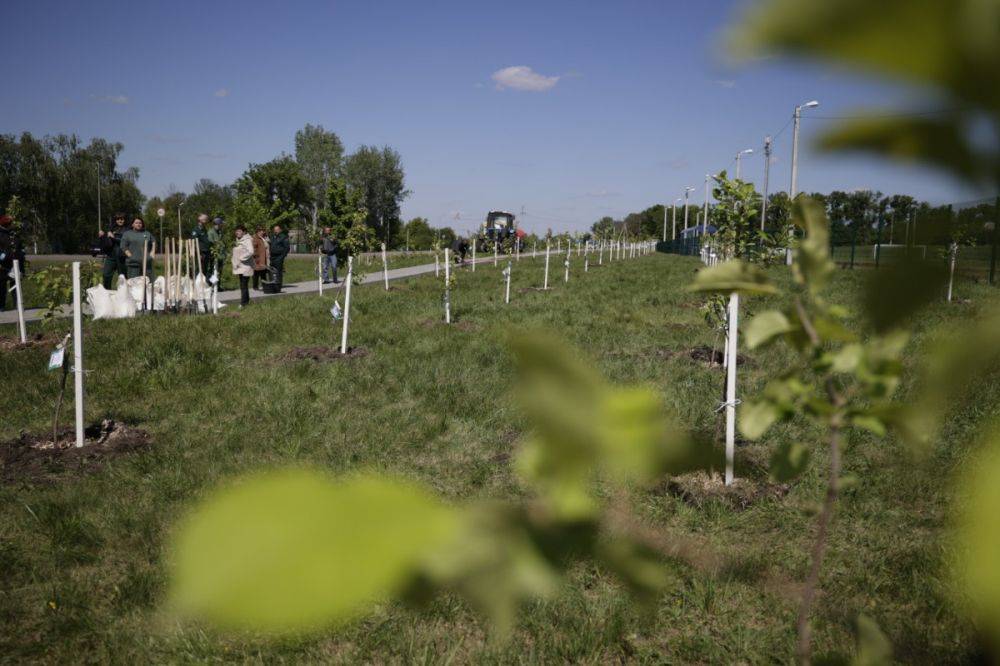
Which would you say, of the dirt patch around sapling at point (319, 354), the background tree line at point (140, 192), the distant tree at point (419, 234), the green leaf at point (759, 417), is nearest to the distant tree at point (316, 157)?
the background tree line at point (140, 192)

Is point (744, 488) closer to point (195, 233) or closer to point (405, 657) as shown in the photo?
point (405, 657)

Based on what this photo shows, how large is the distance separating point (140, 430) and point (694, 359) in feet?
19.5

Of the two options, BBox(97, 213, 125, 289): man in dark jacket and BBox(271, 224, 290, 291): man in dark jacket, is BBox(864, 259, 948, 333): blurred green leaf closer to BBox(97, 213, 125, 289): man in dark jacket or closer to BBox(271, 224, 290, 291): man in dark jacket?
BBox(97, 213, 125, 289): man in dark jacket

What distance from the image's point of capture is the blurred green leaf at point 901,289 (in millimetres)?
311

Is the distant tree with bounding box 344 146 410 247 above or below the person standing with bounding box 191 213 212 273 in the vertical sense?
above

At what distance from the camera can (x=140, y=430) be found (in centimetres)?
535

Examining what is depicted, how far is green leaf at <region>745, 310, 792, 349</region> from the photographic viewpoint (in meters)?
0.41

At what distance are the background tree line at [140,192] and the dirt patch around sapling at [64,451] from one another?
33.3 m

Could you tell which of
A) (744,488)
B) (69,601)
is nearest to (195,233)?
(69,601)

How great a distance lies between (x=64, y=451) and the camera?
480 centimetres

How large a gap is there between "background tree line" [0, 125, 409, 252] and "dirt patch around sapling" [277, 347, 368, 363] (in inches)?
1213

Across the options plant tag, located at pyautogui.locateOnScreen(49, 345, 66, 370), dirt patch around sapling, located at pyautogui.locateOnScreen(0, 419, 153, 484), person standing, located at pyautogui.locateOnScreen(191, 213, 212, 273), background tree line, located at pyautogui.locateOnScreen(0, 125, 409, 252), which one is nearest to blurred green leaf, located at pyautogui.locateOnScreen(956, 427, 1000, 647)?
dirt patch around sapling, located at pyautogui.locateOnScreen(0, 419, 153, 484)

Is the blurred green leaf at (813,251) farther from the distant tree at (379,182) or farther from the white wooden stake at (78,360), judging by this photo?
the distant tree at (379,182)

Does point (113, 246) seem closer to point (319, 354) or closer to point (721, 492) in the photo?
point (319, 354)
